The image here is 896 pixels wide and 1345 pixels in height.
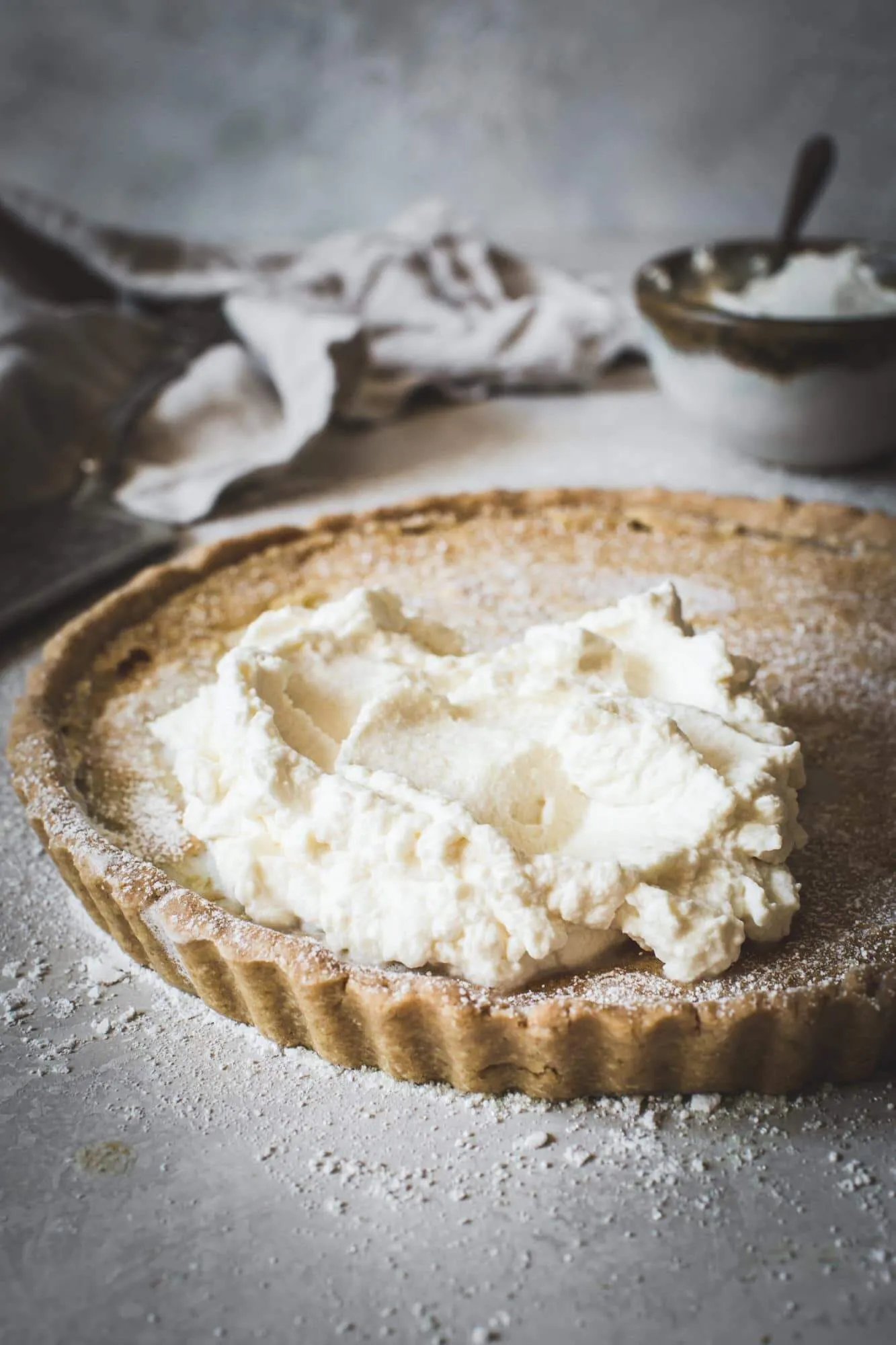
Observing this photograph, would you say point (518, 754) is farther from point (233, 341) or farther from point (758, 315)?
point (233, 341)

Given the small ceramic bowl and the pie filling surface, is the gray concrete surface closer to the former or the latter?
the pie filling surface

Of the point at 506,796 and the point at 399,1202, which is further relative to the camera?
the point at 506,796

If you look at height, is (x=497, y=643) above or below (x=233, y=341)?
below

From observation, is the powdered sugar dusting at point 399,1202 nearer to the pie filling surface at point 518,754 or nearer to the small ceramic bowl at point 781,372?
the pie filling surface at point 518,754

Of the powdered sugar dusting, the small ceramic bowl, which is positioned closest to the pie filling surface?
the powdered sugar dusting

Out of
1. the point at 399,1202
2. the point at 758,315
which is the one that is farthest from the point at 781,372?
the point at 399,1202

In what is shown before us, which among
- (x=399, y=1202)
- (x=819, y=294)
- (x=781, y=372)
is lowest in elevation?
(x=399, y=1202)

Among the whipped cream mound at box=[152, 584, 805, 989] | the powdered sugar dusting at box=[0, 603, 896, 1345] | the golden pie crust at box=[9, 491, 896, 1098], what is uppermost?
the whipped cream mound at box=[152, 584, 805, 989]
